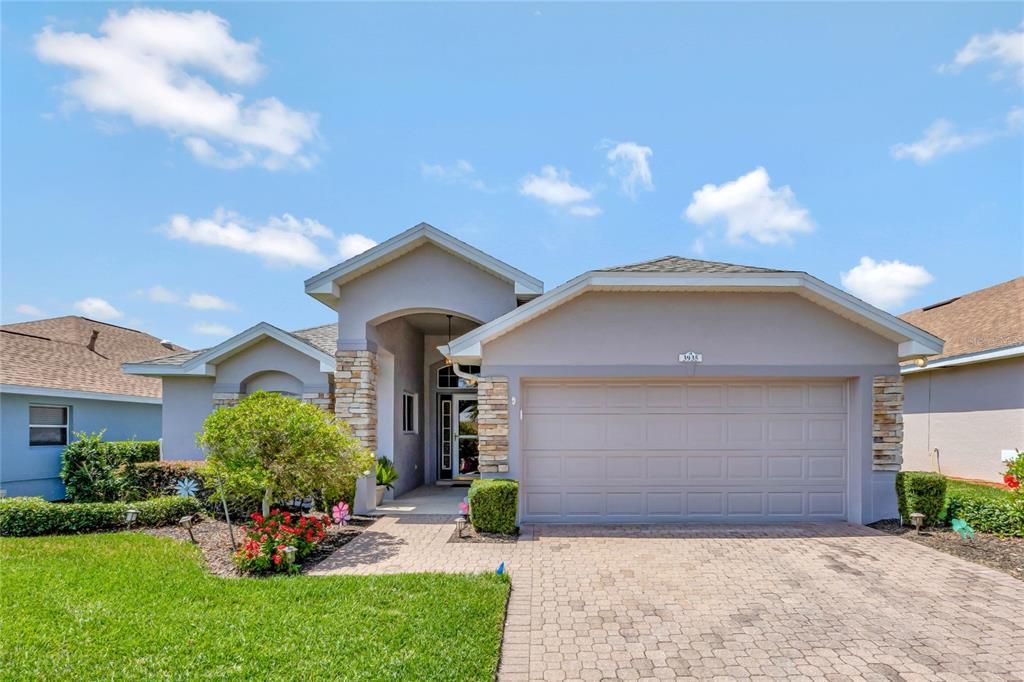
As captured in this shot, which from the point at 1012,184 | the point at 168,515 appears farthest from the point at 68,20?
the point at 1012,184

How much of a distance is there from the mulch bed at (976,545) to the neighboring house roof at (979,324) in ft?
18.9

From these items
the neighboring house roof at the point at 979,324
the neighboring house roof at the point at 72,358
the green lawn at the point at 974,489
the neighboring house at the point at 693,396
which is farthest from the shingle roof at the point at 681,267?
the neighboring house roof at the point at 72,358

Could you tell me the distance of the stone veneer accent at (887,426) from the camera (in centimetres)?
924

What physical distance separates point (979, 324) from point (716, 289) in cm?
1051

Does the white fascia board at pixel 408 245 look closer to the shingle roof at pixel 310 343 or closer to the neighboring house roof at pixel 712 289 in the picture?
the neighboring house roof at pixel 712 289

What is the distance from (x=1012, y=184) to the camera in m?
11.6

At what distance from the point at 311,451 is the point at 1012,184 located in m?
15.0

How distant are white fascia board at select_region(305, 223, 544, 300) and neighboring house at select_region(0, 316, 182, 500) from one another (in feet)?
27.4

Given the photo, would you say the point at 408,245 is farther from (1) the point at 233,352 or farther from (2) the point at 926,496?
(2) the point at 926,496

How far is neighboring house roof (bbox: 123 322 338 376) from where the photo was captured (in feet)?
37.3

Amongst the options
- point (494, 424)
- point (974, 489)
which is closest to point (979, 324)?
point (974, 489)

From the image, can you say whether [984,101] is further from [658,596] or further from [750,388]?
[658,596]

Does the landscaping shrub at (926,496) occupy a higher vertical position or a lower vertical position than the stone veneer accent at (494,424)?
lower

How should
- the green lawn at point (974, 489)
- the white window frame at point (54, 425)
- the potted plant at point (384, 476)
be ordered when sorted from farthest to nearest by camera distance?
the white window frame at point (54, 425), the potted plant at point (384, 476), the green lawn at point (974, 489)
